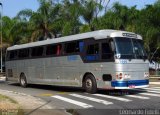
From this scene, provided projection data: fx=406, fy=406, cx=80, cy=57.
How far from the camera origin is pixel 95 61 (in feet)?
→ 67.6

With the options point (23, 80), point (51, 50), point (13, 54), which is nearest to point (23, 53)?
point (23, 80)

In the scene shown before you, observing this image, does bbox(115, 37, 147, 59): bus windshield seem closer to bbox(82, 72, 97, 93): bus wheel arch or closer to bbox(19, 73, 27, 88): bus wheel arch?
bbox(82, 72, 97, 93): bus wheel arch

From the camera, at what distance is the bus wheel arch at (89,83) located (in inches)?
813

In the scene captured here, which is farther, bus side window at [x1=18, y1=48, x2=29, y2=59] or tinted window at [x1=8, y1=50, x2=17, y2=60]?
tinted window at [x1=8, y1=50, x2=17, y2=60]

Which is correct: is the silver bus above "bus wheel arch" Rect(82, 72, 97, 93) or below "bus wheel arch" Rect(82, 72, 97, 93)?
above

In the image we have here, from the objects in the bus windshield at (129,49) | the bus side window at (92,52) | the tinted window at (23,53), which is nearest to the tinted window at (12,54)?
the tinted window at (23,53)

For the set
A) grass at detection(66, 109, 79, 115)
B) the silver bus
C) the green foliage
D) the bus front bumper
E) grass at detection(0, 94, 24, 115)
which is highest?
the green foliage

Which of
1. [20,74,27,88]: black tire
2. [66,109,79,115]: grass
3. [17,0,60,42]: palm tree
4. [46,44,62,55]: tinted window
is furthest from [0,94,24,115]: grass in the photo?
[17,0,60,42]: palm tree

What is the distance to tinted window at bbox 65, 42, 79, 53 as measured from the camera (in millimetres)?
22266

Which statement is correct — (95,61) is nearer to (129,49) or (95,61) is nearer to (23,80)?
(129,49)

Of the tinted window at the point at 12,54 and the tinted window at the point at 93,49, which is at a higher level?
the tinted window at the point at 12,54

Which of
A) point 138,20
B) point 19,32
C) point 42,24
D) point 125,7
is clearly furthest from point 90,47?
point 19,32

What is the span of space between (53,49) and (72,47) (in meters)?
2.26

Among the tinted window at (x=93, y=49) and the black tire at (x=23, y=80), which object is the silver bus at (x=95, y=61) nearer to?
the tinted window at (x=93, y=49)
